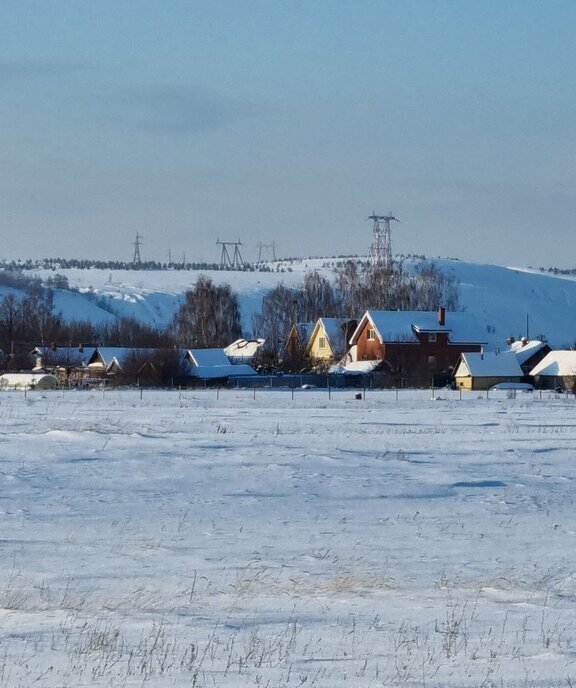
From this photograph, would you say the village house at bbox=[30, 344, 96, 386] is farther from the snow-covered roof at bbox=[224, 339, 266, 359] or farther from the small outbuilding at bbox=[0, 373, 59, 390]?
the snow-covered roof at bbox=[224, 339, 266, 359]

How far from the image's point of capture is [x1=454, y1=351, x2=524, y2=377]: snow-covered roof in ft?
277

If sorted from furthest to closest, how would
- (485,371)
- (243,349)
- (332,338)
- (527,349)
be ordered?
(243,349), (332,338), (527,349), (485,371)

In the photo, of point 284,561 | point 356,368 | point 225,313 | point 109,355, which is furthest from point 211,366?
point 284,561

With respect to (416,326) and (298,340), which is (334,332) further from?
(416,326)

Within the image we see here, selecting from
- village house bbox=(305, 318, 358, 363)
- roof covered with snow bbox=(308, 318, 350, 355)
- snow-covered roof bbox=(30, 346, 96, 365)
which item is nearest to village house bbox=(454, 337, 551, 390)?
village house bbox=(305, 318, 358, 363)

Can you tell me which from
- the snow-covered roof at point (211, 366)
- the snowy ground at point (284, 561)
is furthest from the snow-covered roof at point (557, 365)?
the snowy ground at point (284, 561)

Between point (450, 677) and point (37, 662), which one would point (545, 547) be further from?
point (37, 662)

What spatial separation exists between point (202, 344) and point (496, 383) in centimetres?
4065

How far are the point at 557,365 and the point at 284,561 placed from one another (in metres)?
74.5

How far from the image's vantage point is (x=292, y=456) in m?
25.1

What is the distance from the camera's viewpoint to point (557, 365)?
8531 cm

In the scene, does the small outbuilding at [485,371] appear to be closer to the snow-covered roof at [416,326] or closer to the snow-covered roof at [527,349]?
the snow-covered roof at [527,349]

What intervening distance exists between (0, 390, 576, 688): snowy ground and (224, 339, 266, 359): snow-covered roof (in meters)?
75.2

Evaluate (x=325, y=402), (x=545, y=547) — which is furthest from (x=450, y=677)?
(x=325, y=402)
